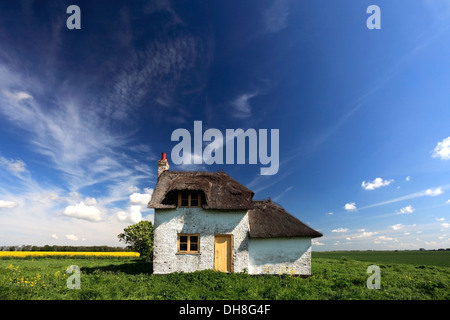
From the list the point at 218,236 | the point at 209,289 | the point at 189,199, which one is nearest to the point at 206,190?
the point at 189,199

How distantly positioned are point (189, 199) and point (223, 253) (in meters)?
3.88

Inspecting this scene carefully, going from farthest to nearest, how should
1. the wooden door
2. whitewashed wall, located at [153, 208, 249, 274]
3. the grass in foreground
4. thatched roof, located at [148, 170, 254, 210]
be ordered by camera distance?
thatched roof, located at [148, 170, 254, 210] < the wooden door < whitewashed wall, located at [153, 208, 249, 274] < the grass in foreground

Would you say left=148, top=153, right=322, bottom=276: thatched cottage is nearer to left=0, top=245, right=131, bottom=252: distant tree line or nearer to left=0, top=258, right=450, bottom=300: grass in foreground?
left=0, top=258, right=450, bottom=300: grass in foreground

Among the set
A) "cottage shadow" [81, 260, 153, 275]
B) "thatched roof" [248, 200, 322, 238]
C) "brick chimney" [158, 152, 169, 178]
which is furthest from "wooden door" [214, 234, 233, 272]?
"brick chimney" [158, 152, 169, 178]

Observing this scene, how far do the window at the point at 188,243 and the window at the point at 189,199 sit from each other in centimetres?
186

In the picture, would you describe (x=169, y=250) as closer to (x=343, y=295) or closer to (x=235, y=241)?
(x=235, y=241)

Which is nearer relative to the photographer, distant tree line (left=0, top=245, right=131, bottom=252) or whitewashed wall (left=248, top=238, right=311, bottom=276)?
whitewashed wall (left=248, top=238, right=311, bottom=276)

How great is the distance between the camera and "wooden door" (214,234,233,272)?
13.8 metres

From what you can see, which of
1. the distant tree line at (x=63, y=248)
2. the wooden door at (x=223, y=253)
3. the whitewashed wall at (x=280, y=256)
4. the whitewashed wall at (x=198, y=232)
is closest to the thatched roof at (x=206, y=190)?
the whitewashed wall at (x=198, y=232)

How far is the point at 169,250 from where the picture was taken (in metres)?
13.7

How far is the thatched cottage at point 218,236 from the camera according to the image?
13734mm

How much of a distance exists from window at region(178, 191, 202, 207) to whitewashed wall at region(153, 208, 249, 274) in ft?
1.13

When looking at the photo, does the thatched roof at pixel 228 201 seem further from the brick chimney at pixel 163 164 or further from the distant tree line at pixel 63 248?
the distant tree line at pixel 63 248
